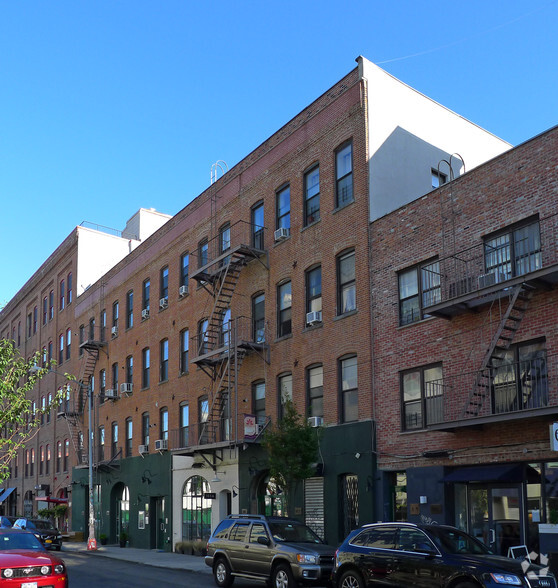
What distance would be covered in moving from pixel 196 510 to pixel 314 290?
38.5 feet

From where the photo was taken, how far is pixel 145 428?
38906 millimetres

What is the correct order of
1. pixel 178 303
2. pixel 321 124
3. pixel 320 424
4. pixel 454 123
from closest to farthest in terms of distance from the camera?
pixel 320 424 → pixel 321 124 → pixel 454 123 → pixel 178 303

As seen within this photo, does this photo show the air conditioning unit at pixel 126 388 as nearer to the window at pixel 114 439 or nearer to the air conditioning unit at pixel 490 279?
the window at pixel 114 439

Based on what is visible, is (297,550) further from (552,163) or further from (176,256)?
(176,256)

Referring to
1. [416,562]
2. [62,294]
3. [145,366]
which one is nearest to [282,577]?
[416,562]

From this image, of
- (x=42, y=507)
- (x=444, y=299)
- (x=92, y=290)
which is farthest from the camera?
(x=42, y=507)

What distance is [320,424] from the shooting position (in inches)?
1001

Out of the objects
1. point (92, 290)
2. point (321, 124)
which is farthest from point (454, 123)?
point (92, 290)

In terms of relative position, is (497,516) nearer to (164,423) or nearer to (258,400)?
(258,400)

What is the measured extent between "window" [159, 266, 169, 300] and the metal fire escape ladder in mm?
20717

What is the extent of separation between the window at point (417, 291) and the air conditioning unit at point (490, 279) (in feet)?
5.04

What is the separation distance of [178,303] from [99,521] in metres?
14.8

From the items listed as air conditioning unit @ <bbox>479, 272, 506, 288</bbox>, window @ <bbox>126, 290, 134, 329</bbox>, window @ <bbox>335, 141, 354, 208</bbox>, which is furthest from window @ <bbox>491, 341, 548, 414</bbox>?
window @ <bbox>126, 290, 134, 329</bbox>

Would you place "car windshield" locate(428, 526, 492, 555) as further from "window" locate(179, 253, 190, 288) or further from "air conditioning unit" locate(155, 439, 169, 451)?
"window" locate(179, 253, 190, 288)
